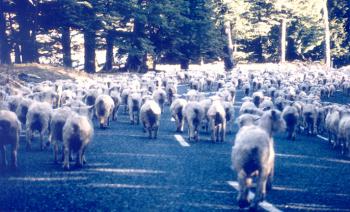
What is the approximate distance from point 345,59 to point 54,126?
75.6m

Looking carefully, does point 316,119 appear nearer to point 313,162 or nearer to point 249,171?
point 313,162

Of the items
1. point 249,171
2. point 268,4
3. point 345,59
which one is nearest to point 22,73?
point 249,171

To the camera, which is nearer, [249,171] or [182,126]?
[249,171]

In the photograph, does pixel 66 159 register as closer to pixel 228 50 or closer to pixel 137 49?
pixel 137 49

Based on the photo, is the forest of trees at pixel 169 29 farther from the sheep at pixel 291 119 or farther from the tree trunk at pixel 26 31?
the sheep at pixel 291 119

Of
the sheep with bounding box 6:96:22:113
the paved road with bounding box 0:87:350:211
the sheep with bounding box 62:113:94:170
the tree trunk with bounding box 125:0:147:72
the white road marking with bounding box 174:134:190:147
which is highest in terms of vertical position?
the tree trunk with bounding box 125:0:147:72

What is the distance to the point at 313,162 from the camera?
14.3m

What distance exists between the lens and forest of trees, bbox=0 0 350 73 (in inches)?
1677

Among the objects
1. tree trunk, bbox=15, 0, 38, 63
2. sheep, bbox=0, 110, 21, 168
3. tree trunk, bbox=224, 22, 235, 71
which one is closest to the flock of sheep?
sheep, bbox=0, 110, 21, 168

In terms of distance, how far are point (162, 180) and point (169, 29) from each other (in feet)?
139

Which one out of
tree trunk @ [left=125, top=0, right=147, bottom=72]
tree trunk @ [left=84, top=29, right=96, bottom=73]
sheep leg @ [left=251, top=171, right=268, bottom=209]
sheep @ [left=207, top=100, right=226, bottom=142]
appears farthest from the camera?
tree trunk @ [left=125, top=0, right=147, bottom=72]

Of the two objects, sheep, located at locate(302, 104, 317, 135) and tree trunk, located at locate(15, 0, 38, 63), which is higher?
tree trunk, located at locate(15, 0, 38, 63)

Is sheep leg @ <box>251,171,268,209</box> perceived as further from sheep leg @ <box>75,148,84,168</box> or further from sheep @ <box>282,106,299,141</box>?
sheep @ <box>282,106,299,141</box>

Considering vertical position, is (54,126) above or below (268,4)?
below
